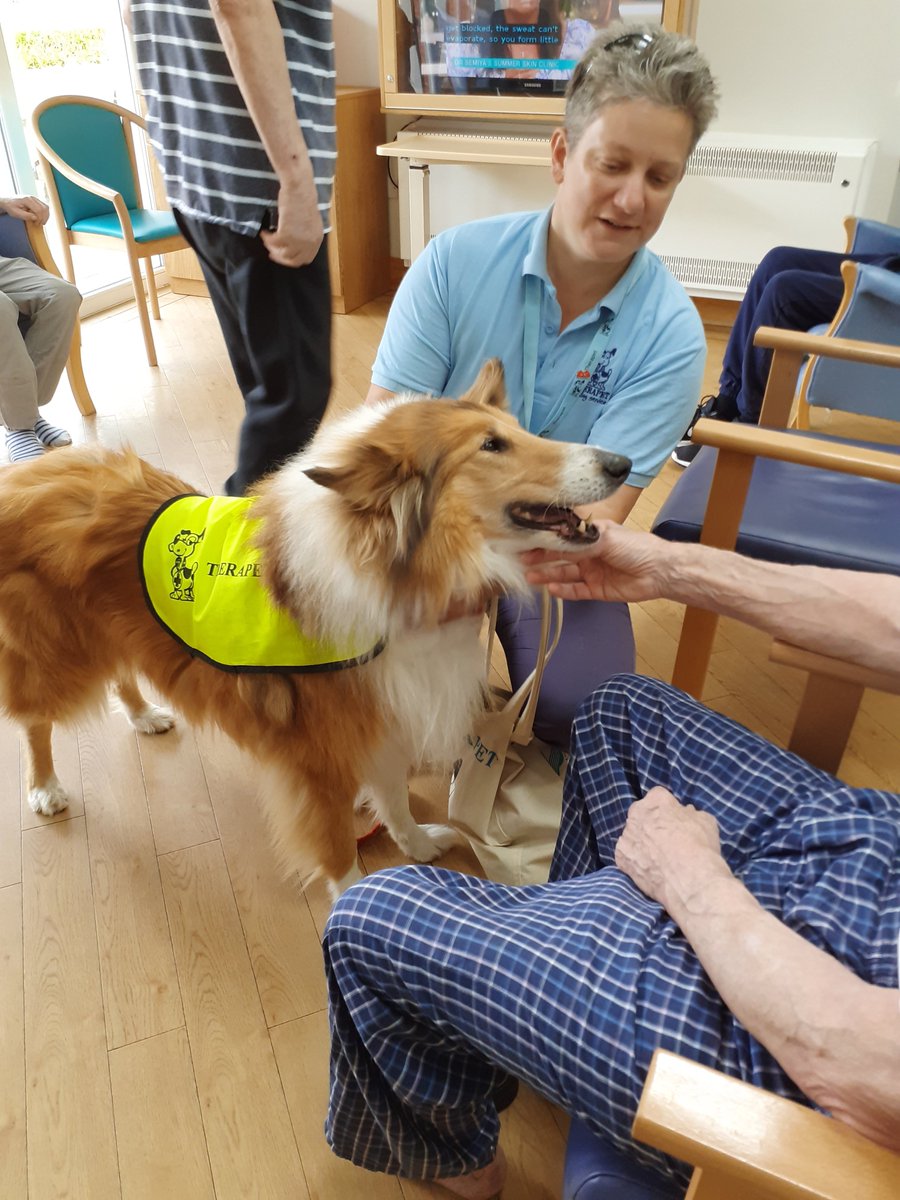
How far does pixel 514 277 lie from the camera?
159 centimetres

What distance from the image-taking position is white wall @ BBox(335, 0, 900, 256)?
3.73 m

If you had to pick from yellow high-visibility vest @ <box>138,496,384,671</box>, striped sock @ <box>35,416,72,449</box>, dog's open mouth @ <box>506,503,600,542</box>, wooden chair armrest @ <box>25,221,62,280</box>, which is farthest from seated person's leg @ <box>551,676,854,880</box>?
wooden chair armrest @ <box>25,221,62,280</box>

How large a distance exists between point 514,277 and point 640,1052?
1.34 m

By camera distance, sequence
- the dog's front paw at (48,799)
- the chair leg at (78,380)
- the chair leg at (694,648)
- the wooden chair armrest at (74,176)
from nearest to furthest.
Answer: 1. the chair leg at (694,648)
2. the dog's front paw at (48,799)
3. the chair leg at (78,380)
4. the wooden chair armrest at (74,176)

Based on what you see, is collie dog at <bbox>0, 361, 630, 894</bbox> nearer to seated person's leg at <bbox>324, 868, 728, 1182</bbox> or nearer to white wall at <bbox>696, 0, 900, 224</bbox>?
seated person's leg at <bbox>324, 868, 728, 1182</bbox>

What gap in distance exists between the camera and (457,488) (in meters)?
1.13

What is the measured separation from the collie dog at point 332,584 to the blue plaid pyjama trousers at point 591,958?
0.31 meters

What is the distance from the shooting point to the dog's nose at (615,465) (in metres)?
1.15

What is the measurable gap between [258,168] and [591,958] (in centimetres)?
162

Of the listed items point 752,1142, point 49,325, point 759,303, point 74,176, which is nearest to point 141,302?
point 74,176

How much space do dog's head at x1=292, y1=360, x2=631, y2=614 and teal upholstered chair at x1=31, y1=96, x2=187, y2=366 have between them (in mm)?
3132

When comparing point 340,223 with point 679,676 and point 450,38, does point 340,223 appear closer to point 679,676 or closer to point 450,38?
point 450,38

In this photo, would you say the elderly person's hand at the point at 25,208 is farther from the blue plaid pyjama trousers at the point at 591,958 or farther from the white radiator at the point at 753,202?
the blue plaid pyjama trousers at the point at 591,958

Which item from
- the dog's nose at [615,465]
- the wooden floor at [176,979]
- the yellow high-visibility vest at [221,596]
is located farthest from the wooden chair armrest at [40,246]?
the dog's nose at [615,465]
